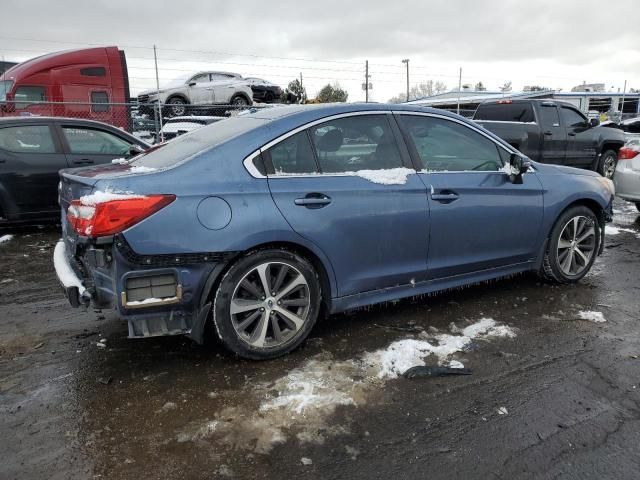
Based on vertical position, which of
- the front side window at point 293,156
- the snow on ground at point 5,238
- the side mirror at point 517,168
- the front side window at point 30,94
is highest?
the front side window at point 30,94

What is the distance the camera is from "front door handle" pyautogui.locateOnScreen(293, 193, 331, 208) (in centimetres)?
343

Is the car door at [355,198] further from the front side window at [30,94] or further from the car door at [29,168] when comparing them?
the front side window at [30,94]

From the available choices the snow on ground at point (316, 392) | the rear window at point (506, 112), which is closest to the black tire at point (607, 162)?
the rear window at point (506, 112)

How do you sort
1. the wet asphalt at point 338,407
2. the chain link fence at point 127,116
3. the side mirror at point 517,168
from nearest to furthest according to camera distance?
the wet asphalt at point 338,407 → the side mirror at point 517,168 → the chain link fence at point 127,116

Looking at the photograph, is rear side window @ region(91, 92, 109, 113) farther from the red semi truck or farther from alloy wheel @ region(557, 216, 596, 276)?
alloy wheel @ region(557, 216, 596, 276)

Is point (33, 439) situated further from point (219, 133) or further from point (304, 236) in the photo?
point (219, 133)

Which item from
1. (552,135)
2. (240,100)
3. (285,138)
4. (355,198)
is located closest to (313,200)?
(355,198)

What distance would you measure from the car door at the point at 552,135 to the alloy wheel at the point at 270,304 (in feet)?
29.8

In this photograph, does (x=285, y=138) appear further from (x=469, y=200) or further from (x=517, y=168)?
(x=517, y=168)

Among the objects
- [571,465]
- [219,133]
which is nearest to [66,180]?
[219,133]

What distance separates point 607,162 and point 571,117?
1850 mm

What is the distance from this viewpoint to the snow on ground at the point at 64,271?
3309mm

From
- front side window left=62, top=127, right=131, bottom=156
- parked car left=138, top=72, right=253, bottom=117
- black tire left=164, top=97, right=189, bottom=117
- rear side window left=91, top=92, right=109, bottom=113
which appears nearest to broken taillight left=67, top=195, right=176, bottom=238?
front side window left=62, top=127, right=131, bottom=156

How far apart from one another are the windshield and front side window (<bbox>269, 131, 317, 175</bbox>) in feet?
45.6
